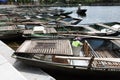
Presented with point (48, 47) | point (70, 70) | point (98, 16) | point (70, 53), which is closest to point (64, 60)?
point (70, 53)

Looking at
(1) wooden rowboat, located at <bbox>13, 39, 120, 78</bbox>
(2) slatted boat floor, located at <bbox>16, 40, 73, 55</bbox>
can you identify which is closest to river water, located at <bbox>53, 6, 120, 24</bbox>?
(2) slatted boat floor, located at <bbox>16, 40, 73, 55</bbox>

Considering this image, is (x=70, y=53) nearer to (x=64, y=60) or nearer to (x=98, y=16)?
(x=64, y=60)

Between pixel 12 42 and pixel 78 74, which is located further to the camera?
pixel 12 42

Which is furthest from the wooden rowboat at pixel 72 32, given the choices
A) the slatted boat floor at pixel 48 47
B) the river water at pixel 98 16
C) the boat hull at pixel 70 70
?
the river water at pixel 98 16

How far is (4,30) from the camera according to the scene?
13.9 m

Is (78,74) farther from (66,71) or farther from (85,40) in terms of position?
(85,40)

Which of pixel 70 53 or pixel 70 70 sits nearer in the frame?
pixel 70 70

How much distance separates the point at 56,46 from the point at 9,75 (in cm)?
445

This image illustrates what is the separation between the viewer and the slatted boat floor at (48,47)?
319 inches

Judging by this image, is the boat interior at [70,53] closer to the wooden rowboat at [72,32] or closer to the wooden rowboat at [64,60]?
the wooden rowboat at [64,60]

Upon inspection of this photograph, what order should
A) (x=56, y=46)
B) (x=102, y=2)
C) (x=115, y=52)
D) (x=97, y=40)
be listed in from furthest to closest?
(x=102, y=2) < (x=97, y=40) < (x=115, y=52) < (x=56, y=46)

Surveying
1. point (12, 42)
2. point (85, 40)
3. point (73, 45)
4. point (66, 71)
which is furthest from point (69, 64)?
point (12, 42)

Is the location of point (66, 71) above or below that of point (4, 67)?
below

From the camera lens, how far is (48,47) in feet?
28.8
